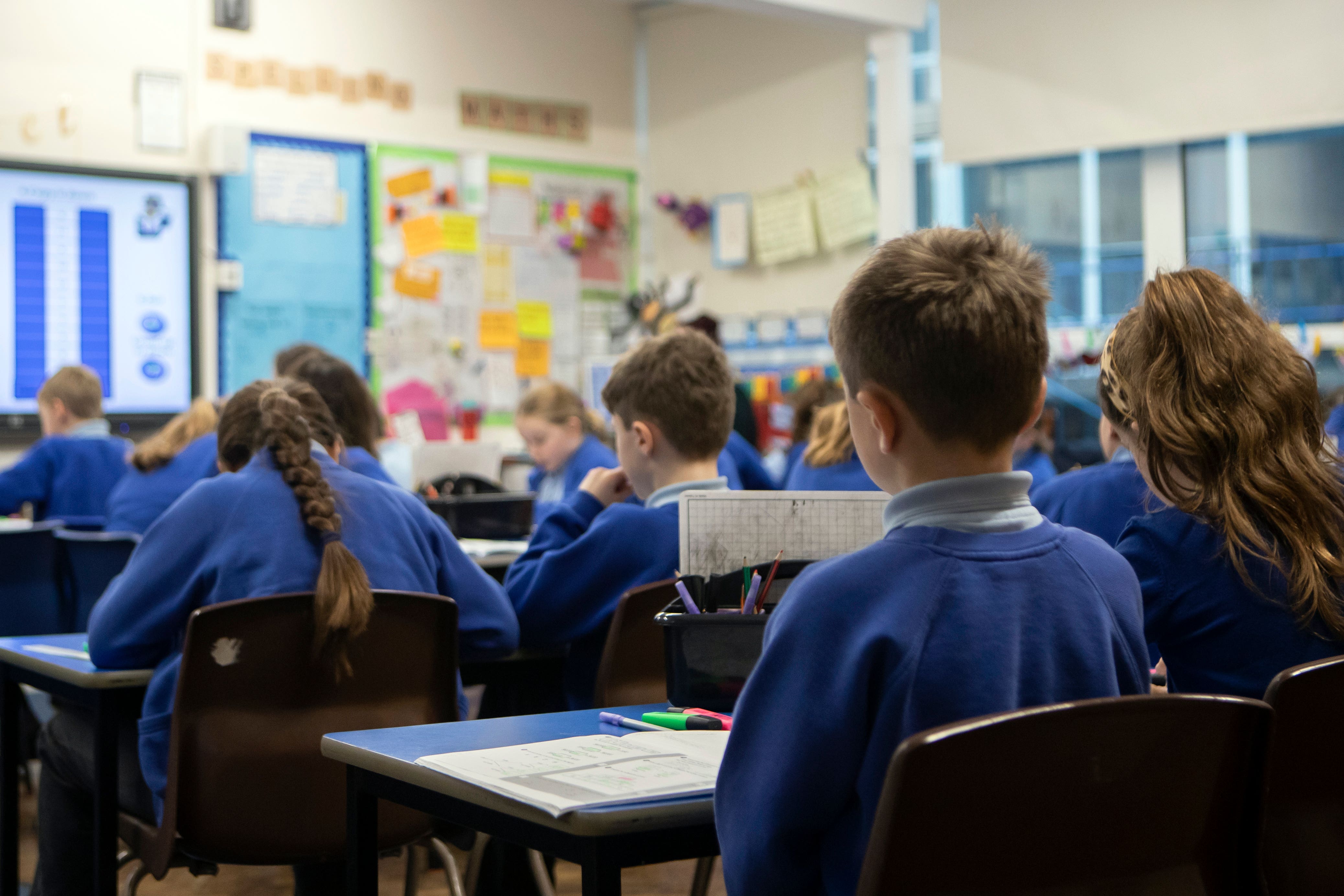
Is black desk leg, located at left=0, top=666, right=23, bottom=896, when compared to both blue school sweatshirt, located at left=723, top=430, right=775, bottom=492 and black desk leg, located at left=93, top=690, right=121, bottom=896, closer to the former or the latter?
black desk leg, located at left=93, top=690, right=121, bottom=896

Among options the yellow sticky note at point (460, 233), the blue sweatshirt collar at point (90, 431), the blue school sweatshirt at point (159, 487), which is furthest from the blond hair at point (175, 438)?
the yellow sticky note at point (460, 233)

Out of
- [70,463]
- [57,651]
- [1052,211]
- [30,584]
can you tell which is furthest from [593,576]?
[1052,211]

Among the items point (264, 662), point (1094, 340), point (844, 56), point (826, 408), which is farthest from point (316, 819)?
point (844, 56)

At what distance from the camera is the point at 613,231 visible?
7191mm

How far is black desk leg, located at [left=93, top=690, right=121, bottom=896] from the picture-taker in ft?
6.59

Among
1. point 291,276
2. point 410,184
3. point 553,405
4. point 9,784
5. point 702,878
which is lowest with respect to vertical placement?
point 702,878

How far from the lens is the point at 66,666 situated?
2035mm

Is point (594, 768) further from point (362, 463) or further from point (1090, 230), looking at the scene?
point (1090, 230)

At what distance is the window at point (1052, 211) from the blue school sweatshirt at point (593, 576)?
3830 millimetres

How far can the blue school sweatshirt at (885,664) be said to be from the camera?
1.00 m

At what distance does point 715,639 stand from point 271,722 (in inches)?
30.4

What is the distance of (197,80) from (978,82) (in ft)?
10.6

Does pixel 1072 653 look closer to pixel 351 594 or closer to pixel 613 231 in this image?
pixel 351 594

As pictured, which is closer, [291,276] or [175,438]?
[175,438]
